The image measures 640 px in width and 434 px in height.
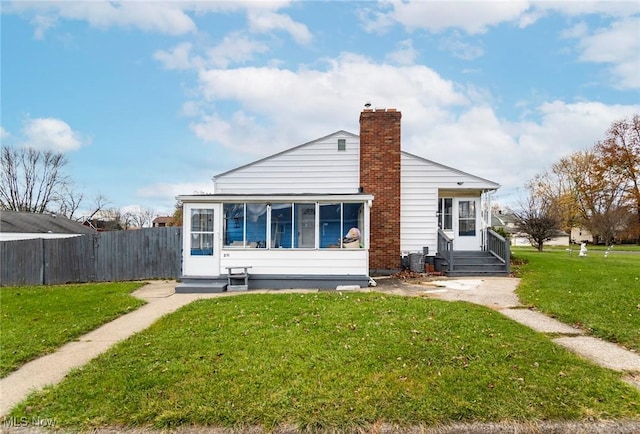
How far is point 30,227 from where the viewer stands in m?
26.3

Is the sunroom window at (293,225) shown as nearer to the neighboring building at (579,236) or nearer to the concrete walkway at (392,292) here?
the concrete walkway at (392,292)

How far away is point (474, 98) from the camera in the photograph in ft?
49.3

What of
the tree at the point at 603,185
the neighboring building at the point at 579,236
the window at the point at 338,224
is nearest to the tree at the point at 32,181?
the window at the point at 338,224

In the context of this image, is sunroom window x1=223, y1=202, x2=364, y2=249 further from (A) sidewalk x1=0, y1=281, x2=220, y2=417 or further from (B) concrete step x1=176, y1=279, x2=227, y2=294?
(A) sidewalk x1=0, y1=281, x2=220, y2=417

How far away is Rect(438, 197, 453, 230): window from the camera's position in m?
13.8

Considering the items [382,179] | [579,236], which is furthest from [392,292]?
[579,236]

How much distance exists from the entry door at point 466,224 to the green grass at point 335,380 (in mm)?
8393

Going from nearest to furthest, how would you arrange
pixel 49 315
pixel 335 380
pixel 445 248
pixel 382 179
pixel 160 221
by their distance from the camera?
pixel 335 380
pixel 49 315
pixel 382 179
pixel 445 248
pixel 160 221

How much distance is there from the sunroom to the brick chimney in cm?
225

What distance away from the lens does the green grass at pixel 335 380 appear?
308 centimetres

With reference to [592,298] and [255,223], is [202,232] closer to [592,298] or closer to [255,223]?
[255,223]

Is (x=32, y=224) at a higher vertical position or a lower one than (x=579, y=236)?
higher

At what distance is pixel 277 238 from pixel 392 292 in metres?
3.66

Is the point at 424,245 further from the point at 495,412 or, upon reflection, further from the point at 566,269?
the point at 495,412
